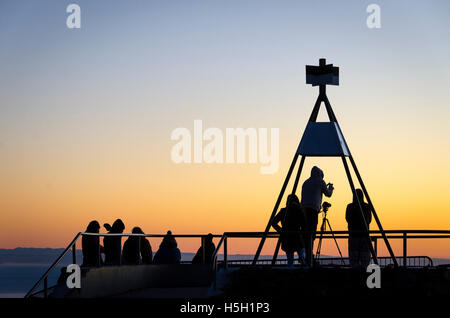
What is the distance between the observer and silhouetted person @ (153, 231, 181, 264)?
24.7 m

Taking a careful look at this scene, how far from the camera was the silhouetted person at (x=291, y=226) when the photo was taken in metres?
20.0

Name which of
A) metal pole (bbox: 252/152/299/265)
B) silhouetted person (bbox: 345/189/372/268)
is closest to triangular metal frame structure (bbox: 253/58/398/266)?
metal pole (bbox: 252/152/299/265)

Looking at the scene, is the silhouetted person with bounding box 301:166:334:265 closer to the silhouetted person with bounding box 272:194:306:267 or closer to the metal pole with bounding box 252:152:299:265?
the silhouetted person with bounding box 272:194:306:267

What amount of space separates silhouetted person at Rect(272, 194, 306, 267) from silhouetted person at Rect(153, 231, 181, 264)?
4.75 metres

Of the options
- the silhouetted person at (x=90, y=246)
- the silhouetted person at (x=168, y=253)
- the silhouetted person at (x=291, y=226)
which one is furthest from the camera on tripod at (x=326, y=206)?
the silhouetted person at (x=90, y=246)

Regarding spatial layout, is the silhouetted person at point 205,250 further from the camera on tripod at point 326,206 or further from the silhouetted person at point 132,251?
the camera on tripod at point 326,206

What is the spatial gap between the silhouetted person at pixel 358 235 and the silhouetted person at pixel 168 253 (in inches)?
216

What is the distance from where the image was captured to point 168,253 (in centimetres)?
2472

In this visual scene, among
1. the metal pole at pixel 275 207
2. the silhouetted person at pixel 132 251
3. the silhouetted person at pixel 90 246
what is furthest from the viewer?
the silhouetted person at pixel 132 251

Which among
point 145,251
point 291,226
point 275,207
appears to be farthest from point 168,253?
point 291,226
